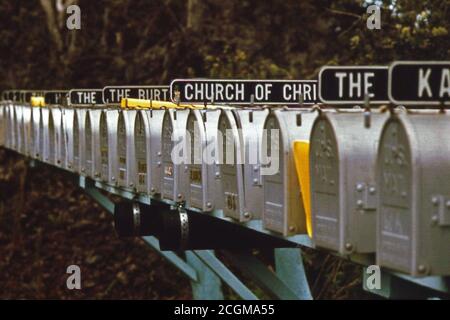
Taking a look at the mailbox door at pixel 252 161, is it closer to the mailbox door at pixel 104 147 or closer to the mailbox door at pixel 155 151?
the mailbox door at pixel 155 151

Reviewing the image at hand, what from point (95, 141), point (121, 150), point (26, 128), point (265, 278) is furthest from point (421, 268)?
point (26, 128)

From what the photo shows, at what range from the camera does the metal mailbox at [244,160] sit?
267 inches

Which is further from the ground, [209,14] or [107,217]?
[209,14]

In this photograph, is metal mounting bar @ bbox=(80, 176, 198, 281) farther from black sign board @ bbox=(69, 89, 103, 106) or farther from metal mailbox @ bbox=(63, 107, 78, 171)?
black sign board @ bbox=(69, 89, 103, 106)

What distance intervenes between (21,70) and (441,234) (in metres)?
20.6

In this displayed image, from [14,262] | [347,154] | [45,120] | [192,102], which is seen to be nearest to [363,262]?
[347,154]

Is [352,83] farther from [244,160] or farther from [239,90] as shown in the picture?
[239,90]

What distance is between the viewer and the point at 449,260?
4.83m

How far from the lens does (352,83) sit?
17.8 ft

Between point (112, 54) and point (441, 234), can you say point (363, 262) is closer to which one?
point (441, 234)

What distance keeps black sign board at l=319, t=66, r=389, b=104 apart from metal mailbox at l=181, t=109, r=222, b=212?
6.15 feet

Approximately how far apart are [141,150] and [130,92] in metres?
1.55

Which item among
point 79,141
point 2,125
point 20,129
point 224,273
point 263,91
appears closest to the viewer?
point 263,91

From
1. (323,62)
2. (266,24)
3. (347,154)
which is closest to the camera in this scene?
(347,154)
